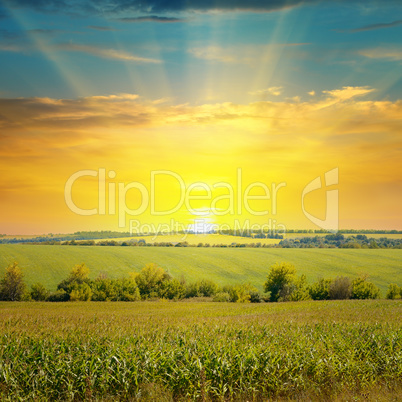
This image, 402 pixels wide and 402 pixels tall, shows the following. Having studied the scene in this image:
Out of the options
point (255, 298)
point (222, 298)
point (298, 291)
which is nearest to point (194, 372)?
point (222, 298)

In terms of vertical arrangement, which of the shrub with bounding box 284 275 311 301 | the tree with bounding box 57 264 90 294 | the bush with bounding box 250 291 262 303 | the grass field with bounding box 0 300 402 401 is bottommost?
the bush with bounding box 250 291 262 303

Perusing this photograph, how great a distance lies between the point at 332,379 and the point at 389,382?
7.66ft

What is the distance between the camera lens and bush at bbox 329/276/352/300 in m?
72.4

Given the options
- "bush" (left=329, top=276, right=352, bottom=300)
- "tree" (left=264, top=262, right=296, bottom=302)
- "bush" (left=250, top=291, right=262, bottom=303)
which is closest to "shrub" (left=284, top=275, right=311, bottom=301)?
"tree" (left=264, top=262, right=296, bottom=302)

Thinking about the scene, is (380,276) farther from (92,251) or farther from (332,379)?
(332,379)

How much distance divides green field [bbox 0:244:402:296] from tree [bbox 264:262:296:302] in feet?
42.0

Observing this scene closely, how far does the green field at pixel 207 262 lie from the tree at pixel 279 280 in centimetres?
1281

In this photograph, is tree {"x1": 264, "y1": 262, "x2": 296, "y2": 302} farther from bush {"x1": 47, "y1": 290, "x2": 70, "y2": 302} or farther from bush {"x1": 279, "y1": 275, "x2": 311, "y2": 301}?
bush {"x1": 47, "y1": 290, "x2": 70, "y2": 302}

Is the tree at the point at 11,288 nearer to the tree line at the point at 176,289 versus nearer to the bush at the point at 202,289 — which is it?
the tree line at the point at 176,289

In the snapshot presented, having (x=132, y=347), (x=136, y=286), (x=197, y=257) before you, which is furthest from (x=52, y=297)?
(x=132, y=347)

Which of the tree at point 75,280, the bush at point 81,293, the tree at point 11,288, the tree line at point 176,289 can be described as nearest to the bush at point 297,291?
the tree line at point 176,289

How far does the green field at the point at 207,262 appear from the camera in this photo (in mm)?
100812

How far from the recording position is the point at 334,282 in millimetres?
74312

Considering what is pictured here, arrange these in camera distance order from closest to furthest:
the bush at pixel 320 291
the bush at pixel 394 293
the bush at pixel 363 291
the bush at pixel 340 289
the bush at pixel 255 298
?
the bush at pixel 340 289
the bush at pixel 363 291
the bush at pixel 320 291
the bush at pixel 255 298
the bush at pixel 394 293
